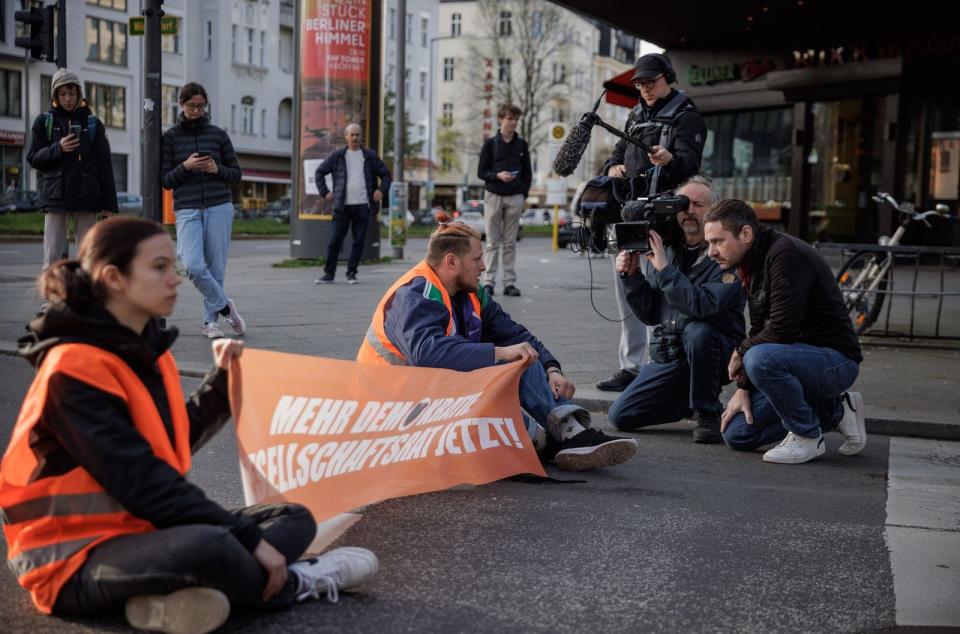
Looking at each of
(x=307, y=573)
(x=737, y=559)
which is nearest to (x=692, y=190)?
(x=737, y=559)

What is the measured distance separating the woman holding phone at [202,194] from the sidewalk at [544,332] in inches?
13.6

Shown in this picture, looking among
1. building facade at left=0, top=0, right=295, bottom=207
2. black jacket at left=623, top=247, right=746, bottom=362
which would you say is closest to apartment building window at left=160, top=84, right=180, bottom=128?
building facade at left=0, top=0, right=295, bottom=207

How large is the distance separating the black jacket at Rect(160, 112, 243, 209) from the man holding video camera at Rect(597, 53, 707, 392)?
3221mm

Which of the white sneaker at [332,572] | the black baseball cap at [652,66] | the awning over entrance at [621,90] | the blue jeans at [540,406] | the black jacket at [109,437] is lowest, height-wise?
the white sneaker at [332,572]

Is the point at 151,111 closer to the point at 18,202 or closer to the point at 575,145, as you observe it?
the point at 575,145

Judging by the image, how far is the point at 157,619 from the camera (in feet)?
9.37

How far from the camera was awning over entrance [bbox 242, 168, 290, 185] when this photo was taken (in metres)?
62.9

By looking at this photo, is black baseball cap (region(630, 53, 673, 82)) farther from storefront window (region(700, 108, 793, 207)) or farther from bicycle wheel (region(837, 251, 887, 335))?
storefront window (region(700, 108, 793, 207))

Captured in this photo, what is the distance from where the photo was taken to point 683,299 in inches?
219

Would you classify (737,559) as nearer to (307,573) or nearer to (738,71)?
(307,573)

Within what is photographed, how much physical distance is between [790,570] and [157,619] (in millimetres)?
1989

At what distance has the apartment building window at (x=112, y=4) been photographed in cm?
5378

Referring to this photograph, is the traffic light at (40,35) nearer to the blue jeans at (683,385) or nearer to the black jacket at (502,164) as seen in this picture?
the black jacket at (502,164)

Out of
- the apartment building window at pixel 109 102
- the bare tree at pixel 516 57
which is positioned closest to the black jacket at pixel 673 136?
the bare tree at pixel 516 57
